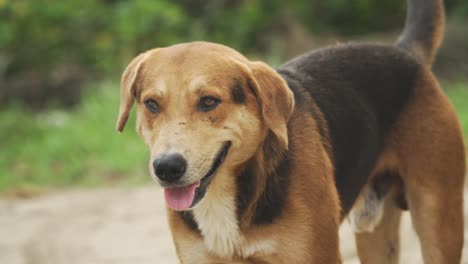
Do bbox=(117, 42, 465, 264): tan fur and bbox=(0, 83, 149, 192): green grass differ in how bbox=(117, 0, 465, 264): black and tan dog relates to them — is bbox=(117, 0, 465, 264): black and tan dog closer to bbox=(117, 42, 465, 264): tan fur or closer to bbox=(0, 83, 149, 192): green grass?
bbox=(117, 42, 465, 264): tan fur

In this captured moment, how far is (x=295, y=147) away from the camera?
378 centimetres

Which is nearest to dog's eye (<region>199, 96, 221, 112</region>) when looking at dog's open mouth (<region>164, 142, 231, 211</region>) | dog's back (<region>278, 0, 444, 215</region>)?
dog's open mouth (<region>164, 142, 231, 211</region>)

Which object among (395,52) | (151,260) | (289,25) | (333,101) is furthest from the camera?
(289,25)

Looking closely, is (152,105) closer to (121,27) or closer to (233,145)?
(233,145)

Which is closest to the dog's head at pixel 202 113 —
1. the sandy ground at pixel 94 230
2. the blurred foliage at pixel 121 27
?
the sandy ground at pixel 94 230

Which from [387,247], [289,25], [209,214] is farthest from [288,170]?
[289,25]

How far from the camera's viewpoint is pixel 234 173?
3.71 metres

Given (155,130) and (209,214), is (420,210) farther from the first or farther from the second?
(155,130)

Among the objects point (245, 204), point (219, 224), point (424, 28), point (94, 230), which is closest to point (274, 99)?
point (245, 204)

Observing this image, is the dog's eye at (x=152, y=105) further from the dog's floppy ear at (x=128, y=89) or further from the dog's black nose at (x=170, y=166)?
the dog's black nose at (x=170, y=166)

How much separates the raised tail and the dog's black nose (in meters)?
1.95

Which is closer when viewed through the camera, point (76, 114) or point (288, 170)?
point (288, 170)

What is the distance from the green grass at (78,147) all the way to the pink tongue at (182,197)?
17.2ft

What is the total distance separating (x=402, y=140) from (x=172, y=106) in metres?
1.42
